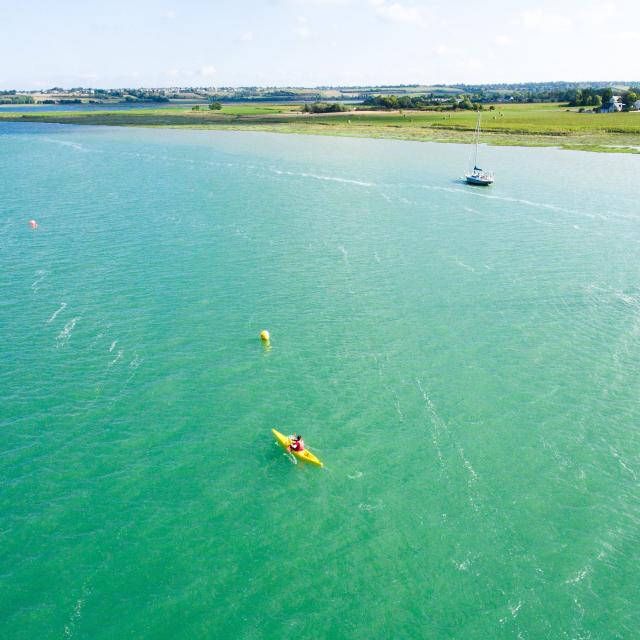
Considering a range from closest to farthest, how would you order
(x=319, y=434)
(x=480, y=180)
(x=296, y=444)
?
(x=296, y=444) < (x=319, y=434) < (x=480, y=180)

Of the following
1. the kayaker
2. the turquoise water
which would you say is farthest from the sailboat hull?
the kayaker

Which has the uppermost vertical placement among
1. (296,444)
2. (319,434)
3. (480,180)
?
(480,180)

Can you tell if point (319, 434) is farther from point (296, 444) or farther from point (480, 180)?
point (480, 180)

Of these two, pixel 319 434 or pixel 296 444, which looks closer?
pixel 296 444

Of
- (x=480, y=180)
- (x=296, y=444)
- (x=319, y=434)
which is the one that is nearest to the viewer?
(x=296, y=444)

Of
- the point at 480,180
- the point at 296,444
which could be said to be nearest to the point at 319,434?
the point at 296,444

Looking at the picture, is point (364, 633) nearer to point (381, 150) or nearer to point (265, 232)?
point (265, 232)

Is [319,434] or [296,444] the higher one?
[296,444]

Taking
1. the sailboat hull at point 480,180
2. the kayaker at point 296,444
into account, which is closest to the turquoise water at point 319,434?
the kayaker at point 296,444

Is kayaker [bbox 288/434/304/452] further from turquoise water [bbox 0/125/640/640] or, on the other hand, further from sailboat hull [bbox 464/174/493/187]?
sailboat hull [bbox 464/174/493/187]

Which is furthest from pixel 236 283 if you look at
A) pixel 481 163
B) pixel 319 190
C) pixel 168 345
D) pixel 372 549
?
pixel 481 163
